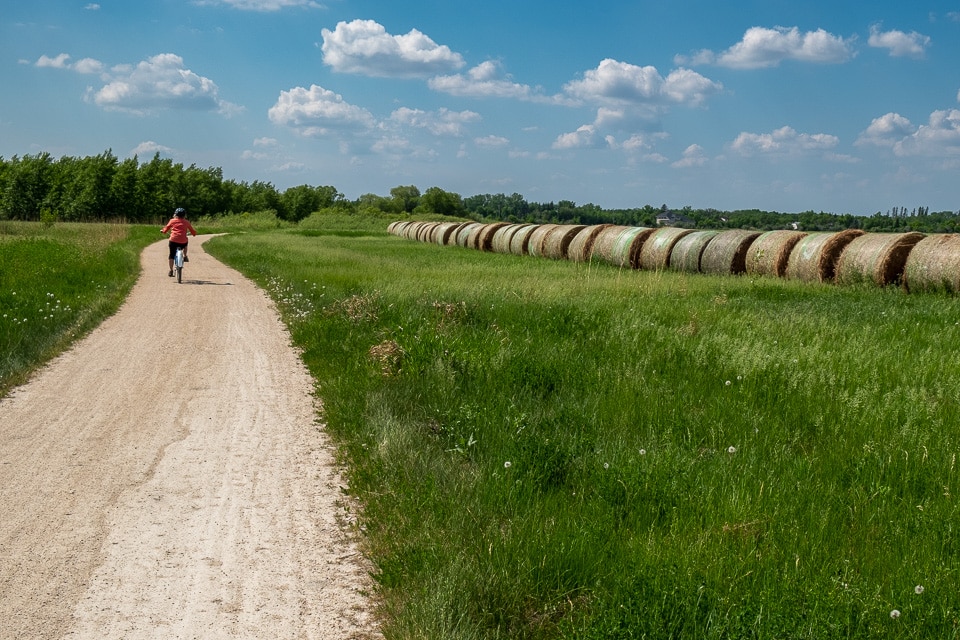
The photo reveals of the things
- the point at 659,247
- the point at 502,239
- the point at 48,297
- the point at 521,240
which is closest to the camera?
the point at 48,297

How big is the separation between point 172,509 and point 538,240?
28.0 meters

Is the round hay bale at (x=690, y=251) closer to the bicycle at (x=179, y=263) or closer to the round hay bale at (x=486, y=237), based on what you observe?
the bicycle at (x=179, y=263)

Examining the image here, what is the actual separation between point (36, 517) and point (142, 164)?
98643mm

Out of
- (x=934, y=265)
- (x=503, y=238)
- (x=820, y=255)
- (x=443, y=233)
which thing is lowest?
(x=934, y=265)

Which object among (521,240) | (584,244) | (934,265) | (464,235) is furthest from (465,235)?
(934,265)

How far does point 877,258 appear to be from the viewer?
719 inches

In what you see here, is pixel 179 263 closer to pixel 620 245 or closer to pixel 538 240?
pixel 620 245

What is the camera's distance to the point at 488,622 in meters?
4.10

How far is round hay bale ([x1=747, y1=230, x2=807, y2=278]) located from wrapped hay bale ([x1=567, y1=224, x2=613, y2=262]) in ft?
23.6

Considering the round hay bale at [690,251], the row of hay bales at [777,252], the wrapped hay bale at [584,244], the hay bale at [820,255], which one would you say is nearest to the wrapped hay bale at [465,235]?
the row of hay bales at [777,252]

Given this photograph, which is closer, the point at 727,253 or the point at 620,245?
the point at 727,253

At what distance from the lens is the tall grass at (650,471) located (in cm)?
411

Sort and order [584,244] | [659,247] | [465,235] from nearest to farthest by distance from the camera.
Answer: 1. [659,247]
2. [584,244]
3. [465,235]

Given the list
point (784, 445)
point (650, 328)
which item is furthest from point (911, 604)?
point (650, 328)
